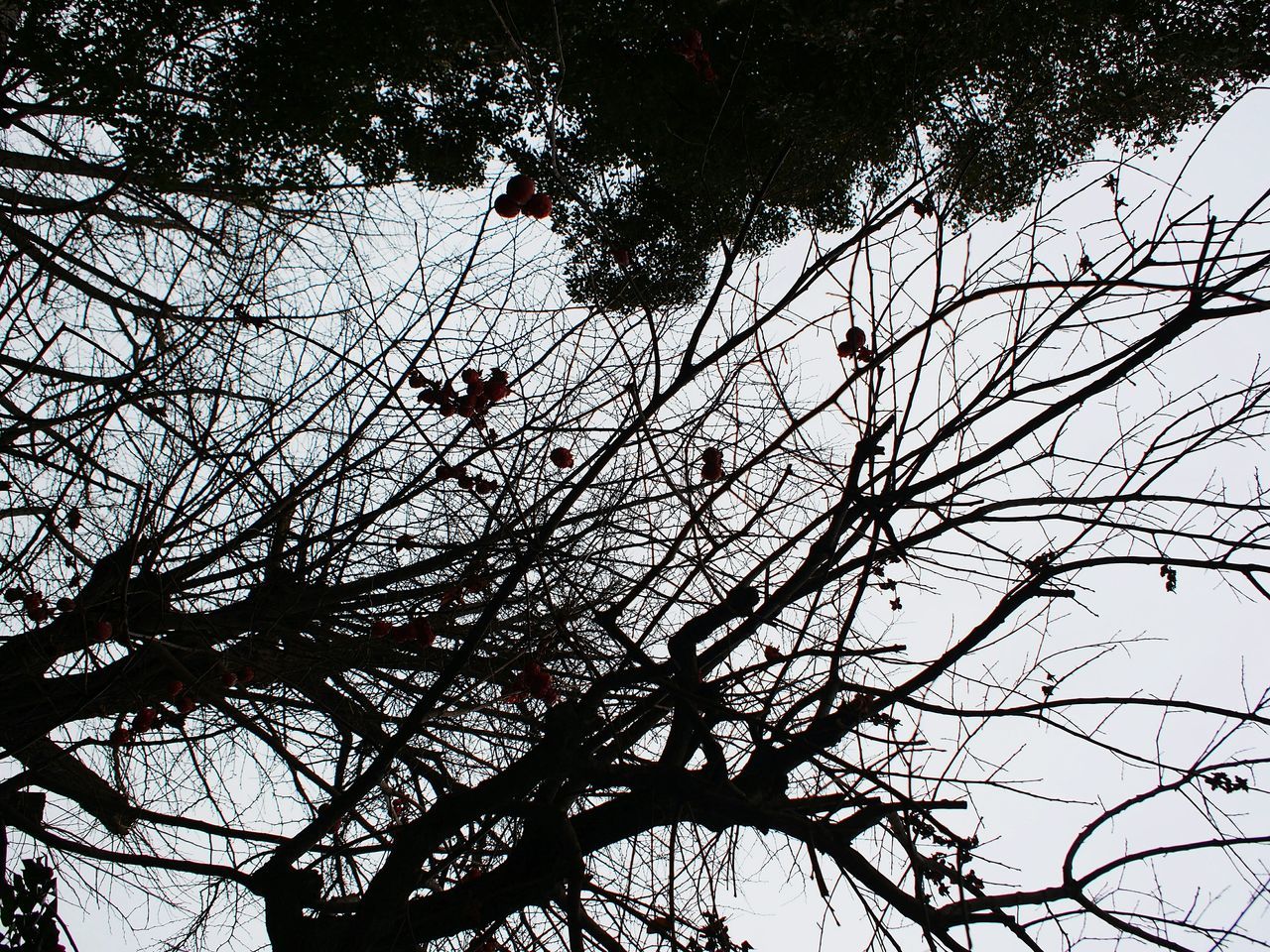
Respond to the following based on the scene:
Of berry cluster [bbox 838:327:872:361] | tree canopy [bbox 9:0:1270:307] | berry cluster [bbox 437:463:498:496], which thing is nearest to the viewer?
berry cluster [bbox 838:327:872:361]

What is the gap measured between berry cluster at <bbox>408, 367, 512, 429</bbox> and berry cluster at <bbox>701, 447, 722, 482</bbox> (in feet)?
2.85

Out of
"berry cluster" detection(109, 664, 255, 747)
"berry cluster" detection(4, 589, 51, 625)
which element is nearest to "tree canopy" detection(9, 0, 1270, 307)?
"berry cluster" detection(4, 589, 51, 625)

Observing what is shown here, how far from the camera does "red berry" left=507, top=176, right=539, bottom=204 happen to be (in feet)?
9.80

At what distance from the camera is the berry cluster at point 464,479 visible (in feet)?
10.8

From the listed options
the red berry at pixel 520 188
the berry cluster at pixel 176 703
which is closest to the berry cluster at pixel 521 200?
the red berry at pixel 520 188

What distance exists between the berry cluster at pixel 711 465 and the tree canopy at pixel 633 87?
979 mm

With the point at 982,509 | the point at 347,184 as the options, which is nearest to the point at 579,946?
the point at 982,509

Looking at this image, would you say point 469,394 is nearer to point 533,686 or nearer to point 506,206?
point 506,206

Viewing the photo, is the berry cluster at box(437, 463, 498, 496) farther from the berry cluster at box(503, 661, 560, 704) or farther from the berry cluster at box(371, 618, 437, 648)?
the berry cluster at box(503, 661, 560, 704)

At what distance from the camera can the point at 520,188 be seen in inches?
118

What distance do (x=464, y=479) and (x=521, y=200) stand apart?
1.12 meters

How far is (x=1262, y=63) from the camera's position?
438 cm

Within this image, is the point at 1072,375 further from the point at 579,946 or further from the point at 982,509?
the point at 579,946

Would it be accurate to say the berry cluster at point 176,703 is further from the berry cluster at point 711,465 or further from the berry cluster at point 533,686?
the berry cluster at point 711,465
